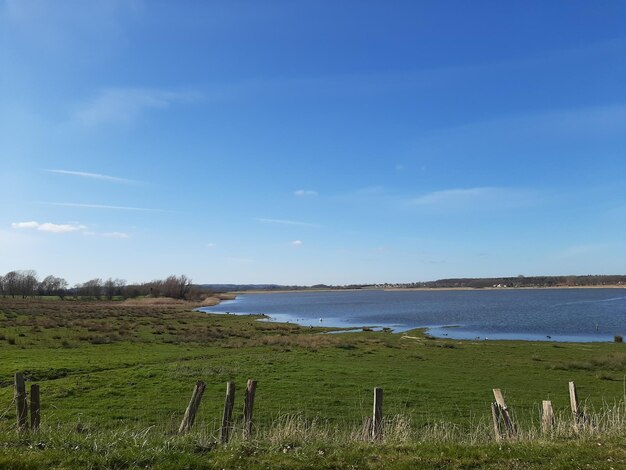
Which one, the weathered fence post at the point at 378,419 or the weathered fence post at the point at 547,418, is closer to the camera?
the weathered fence post at the point at 378,419

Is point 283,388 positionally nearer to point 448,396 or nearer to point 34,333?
point 448,396

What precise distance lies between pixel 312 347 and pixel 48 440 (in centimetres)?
2985

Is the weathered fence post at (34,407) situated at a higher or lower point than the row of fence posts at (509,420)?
higher

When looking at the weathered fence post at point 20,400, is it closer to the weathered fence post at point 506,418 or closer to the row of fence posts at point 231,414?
the row of fence posts at point 231,414

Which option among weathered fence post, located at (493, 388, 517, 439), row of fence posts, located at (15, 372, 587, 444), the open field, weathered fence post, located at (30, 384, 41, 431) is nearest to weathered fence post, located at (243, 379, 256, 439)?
row of fence posts, located at (15, 372, 587, 444)

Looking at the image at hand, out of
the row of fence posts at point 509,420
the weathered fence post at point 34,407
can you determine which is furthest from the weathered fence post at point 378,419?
the weathered fence post at point 34,407

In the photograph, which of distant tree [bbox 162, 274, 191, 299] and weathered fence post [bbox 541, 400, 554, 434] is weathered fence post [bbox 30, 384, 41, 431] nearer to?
weathered fence post [bbox 541, 400, 554, 434]

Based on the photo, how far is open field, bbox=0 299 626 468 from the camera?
26.2 feet

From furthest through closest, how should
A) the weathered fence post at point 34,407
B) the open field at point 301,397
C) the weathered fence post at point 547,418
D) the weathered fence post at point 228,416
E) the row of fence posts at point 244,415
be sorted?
the weathered fence post at point 547,418 < the weathered fence post at point 34,407 < the row of fence posts at point 244,415 < the weathered fence post at point 228,416 < the open field at point 301,397

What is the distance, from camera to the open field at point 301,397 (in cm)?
797

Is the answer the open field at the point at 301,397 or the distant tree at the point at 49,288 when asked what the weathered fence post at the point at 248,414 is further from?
the distant tree at the point at 49,288

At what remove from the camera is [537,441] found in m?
9.25

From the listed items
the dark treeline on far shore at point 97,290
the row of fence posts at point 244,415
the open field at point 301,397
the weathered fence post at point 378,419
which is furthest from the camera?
the dark treeline on far shore at point 97,290

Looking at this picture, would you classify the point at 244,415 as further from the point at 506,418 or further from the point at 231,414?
the point at 506,418
